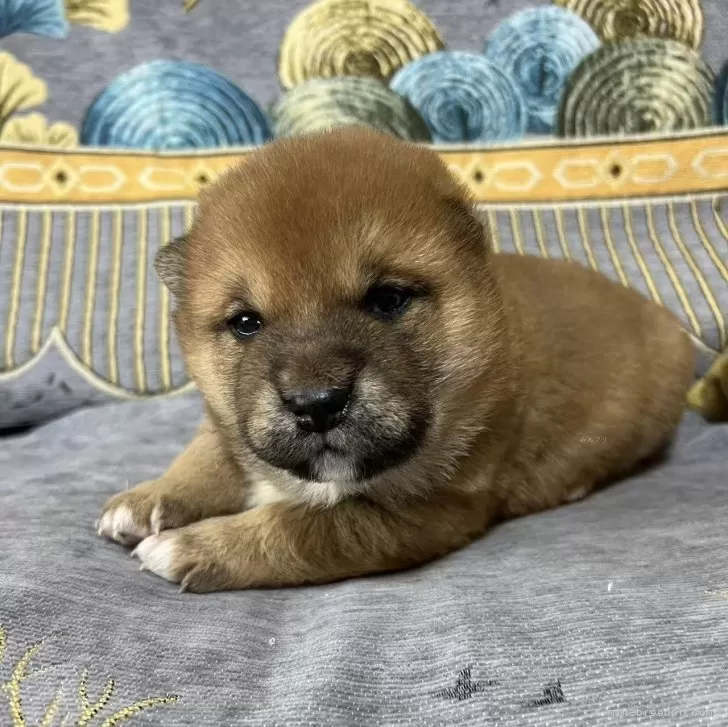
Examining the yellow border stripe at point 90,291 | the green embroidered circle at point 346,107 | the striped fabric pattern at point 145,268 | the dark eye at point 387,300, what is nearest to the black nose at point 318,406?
the dark eye at point 387,300

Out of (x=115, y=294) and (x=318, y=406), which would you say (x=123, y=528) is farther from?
(x=115, y=294)

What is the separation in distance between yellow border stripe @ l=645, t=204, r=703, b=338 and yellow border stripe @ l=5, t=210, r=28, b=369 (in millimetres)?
2287

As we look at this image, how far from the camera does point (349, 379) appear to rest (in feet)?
3.92

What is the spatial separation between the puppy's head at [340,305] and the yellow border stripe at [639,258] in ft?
4.34

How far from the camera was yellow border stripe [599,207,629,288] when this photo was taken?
266cm

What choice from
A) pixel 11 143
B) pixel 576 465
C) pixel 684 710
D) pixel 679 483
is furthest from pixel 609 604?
pixel 11 143

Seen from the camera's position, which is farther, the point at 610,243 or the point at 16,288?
the point at 610,243

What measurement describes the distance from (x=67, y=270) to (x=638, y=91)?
87.3 inches

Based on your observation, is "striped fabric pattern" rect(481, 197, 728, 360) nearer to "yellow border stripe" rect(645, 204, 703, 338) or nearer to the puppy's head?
"yellow border stripe" rect(645, 204, 703, 338)

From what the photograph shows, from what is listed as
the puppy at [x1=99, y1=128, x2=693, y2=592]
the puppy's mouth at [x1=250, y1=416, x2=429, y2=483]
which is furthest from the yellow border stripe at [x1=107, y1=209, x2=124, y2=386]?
the puppy's mouth at [x1=250, y1=416, x2=429, y2=483]

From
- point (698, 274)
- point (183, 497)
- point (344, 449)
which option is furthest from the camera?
point (698, 274)

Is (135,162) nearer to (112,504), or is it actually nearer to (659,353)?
(112,504)

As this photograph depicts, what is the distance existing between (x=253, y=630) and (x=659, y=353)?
4.38ft

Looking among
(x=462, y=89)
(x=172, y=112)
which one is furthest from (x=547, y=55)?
(x=172, y=112)
